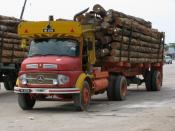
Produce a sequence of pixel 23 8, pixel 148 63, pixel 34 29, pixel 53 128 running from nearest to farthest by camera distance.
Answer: pixel 53 128 < pixel 34 29 < pixel 148 63 < pixel 23 8

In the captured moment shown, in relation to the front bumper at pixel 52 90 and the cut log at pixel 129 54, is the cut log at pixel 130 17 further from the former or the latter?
the front bumper at pixel 52 90

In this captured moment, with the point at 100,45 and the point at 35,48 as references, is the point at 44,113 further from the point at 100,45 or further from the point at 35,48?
the point at 100,45

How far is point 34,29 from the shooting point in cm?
1631

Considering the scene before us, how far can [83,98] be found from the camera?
15.8 m

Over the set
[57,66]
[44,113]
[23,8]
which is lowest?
[44,113]

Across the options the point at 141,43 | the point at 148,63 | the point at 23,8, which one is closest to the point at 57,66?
the point at 141,43

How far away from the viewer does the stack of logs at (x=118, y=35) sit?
18453 millimetres

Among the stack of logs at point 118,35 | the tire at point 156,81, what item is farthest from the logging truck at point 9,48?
the tire at point 156,81

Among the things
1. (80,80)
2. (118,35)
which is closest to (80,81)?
(80,80)

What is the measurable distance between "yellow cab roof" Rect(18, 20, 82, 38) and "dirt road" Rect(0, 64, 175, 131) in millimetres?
2264

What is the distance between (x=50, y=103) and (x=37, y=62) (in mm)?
3378

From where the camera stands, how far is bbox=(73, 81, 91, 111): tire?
15.5 meters

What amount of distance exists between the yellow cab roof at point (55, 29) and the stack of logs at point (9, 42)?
228 inches

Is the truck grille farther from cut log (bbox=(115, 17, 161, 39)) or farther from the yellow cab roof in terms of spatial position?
cut log (bbox=(115, 17, 161, 39))
